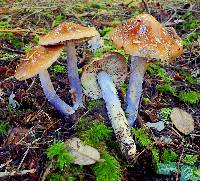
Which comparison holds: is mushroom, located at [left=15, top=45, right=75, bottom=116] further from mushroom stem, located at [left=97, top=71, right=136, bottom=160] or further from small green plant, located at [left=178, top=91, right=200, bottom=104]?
small green plant, located at [left=178, top=91, right=200, bottom=104]

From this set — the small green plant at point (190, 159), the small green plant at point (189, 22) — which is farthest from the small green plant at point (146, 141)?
the small green plant at point (189, 22)

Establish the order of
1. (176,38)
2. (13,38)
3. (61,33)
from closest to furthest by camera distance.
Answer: (61,33) < (176,38) < (13,38)

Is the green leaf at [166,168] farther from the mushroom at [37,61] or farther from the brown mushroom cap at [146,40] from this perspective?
the mushroom at [37,61]

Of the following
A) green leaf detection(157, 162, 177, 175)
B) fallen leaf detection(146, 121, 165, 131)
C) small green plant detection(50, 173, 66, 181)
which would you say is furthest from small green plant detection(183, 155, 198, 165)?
small green plant detection(50, 173, 66, 181)

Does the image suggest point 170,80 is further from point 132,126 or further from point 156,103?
point 132,126

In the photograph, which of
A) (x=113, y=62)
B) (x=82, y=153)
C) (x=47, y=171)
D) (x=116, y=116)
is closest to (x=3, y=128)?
(x=47, y=171)

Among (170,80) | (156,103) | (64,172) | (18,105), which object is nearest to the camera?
(64,172)

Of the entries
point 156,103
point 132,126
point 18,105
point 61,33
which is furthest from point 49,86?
point 156,103
